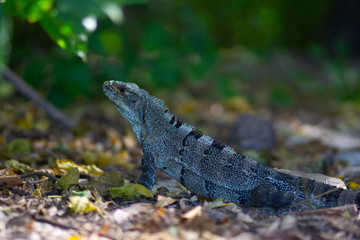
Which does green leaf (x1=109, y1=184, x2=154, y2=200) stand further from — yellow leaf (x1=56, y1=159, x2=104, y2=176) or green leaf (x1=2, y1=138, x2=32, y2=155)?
green leaf (x1=2, y1=138, x2=32, y2=155)

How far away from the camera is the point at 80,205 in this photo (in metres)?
2.99

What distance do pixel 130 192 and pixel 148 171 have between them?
32 centimetres

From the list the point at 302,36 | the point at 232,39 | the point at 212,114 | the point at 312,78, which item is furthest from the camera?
the point at 302,36

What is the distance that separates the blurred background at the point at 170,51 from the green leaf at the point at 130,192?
125 centimetres

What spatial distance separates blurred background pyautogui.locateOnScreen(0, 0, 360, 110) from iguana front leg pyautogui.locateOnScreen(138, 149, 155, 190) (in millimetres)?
1089

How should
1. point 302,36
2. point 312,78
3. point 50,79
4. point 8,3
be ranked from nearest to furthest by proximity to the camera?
point 8,3 < point 50,79 < point 312,78 < point 302,36

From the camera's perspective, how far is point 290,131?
7.44m

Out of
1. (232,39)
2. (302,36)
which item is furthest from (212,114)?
(302,36)

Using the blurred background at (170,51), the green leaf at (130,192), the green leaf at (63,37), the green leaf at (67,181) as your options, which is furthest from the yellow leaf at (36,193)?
the green leaf at (63,37)

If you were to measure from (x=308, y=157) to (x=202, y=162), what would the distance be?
243 centimetres

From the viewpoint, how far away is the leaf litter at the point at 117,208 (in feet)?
8.93

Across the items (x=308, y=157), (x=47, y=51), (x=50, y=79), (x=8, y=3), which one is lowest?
(x=8, y=3)

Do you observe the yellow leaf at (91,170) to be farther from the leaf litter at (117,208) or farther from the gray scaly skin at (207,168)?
the gray scaly skin at (207,168)

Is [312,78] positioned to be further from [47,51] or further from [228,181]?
[228,181]
